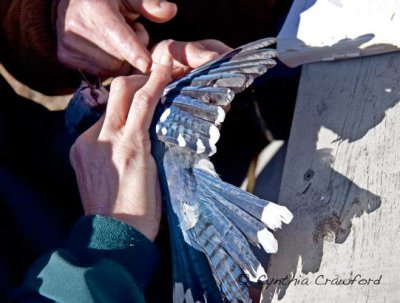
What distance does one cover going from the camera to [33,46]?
4.22 feet

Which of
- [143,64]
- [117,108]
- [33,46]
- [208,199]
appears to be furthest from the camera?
[33,46]

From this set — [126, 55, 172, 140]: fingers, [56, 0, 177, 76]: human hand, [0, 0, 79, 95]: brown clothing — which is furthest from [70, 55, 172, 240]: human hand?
[0, 0, 79, 95]: brown clothing

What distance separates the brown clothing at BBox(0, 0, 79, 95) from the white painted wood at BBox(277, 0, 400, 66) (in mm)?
531

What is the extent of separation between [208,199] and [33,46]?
2.16 ft

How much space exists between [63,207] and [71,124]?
8.0 inches

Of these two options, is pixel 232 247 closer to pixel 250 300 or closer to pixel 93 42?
pixel 250 300

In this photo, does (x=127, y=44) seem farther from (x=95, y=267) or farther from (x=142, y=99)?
(x=95, y=267)

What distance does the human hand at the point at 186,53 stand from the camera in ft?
3.51

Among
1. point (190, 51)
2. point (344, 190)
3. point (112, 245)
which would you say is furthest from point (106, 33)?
point (344, 190)

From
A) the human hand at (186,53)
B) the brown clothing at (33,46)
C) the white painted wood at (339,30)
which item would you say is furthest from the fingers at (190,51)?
the brown clothing at (33,46)

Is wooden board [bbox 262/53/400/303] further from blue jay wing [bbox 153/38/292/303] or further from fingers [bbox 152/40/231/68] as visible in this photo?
fingers [bbox 152/40/231/68]

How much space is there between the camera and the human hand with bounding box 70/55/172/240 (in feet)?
3.04

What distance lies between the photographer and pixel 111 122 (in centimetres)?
96

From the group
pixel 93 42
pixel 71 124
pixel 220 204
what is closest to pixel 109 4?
pixel 93 42
